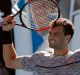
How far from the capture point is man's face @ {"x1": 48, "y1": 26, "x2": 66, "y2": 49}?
92.4 inches

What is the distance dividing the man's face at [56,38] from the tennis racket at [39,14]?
19cm

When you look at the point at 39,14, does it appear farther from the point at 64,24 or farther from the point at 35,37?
the point at 35,37

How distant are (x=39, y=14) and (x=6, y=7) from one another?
2.87 ft

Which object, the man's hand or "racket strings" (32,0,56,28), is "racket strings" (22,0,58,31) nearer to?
"racket strings" (32,0,56,28)

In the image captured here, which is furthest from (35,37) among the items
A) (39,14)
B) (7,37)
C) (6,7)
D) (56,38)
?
(56,38)

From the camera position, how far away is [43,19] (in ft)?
8.95

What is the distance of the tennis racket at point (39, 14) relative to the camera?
2605mm

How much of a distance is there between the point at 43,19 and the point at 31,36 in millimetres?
977

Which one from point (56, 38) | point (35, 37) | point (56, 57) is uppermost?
point (56, 38)

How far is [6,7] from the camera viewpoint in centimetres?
357

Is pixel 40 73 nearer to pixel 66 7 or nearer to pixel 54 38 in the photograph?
pixel 54 38

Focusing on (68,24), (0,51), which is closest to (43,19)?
(68,24)

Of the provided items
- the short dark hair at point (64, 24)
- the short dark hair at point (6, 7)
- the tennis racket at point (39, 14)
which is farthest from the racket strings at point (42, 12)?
the short dark hair at point (6, 7)

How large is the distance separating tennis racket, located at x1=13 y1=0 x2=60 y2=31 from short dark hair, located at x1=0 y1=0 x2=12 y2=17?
0.76 m
